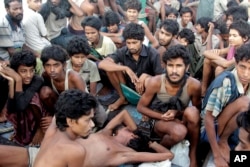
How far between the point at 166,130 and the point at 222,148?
0.49 meters

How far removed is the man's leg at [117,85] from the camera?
14.1 feet

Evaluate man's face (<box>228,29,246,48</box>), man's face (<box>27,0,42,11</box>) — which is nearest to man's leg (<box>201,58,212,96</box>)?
man's face (<box>228,29,246,48</box>)

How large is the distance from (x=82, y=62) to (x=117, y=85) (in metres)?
0.48

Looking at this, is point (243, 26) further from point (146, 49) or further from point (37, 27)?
point (37, 27)

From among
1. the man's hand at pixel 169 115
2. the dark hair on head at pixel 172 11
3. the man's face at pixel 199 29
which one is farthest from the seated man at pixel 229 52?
the dark hair on head at pixel 172 11

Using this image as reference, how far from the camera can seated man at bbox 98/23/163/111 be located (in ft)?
13.9

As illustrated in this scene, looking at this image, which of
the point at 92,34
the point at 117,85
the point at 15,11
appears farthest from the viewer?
the point at 92,34

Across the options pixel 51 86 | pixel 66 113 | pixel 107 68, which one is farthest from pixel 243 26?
pixel 66 113

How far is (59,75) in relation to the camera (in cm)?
373

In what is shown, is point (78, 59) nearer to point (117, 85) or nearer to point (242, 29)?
point (117, 85)

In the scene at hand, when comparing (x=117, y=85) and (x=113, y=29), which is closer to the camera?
(x=117, y=85)

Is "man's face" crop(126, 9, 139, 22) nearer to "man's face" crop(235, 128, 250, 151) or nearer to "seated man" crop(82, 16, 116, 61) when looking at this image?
"seated man" crop(82, 16, 116, 61)

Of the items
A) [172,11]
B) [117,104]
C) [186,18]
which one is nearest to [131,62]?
[117,104]

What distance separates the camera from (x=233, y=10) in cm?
545
